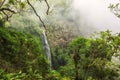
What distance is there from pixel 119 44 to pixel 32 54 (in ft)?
14.1

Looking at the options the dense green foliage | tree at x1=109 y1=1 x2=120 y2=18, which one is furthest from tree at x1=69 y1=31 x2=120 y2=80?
the dense green foliage

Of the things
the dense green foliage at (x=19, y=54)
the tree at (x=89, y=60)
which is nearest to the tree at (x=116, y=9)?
the dense green foliage at (x=19, y=54)

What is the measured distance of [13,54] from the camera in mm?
14742

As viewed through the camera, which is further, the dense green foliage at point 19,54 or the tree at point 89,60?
the tree at point 89,60

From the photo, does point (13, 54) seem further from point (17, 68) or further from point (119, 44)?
point (119, 44)

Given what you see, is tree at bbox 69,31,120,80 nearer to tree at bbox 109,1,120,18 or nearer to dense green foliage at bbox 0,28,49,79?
tree at bbox 109,1,120,18

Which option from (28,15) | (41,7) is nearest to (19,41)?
(28,15)

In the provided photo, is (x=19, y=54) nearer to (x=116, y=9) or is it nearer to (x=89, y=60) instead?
(x=116, y=9)

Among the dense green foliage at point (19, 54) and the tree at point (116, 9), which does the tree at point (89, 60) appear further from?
the dense green foliage at point (19, 54)

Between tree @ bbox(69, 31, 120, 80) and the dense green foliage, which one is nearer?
the dense green foliage

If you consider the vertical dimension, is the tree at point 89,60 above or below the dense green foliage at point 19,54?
above

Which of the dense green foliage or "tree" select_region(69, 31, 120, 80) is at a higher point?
"tree" select_region(69, 31, 120, 80)

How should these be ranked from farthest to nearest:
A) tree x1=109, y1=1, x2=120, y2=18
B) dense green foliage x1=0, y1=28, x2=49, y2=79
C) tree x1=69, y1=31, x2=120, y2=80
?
tree x1=69, y1=31, x2=120, y2=80 < tree x1=109, y1=1, x2=120, y2=18 < dense green foliage x1=0, y1=28, x2=49, y2=79

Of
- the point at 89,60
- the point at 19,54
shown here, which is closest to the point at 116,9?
the point at 19,54
